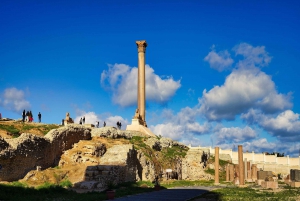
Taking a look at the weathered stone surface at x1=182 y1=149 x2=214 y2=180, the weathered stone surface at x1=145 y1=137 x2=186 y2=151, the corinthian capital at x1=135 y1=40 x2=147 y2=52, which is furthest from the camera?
the corinthian capital at x1=135 y1=40 x2=147 y2=52

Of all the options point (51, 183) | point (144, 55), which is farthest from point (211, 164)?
point (51, 183)

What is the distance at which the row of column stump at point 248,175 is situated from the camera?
28.8 meters

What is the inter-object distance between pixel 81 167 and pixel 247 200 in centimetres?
1153

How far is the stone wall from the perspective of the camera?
63.2 feet

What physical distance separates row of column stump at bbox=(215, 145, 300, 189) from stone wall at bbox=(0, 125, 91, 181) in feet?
42.2

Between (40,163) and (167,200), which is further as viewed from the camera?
(40,163)

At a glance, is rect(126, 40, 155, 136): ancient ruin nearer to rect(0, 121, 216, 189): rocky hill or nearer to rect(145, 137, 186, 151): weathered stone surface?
rect(145, 137, 186, 151): weathered stone surface

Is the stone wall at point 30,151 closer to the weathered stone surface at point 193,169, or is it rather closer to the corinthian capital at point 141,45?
the weathered stone surface at point 193,169

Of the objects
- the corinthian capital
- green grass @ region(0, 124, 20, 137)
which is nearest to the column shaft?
the corinthian capital

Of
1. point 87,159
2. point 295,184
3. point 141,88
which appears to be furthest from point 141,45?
point 295,184

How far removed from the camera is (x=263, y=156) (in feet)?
177

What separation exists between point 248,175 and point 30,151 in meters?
25.2

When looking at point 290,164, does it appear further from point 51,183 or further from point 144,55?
point 51,183

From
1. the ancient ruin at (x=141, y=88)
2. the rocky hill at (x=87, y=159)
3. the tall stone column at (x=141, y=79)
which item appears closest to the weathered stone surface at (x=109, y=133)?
the rocky hill at (x=87, y=159)
